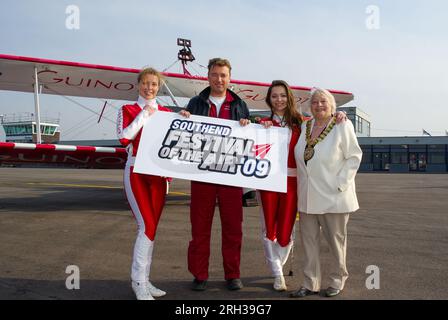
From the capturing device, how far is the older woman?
305 cm

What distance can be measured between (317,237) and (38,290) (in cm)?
242

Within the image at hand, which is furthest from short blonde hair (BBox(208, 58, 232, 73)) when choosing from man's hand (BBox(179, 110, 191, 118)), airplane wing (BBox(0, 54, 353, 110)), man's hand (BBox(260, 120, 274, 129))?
airplane wing (BBox(0, 54, 353, 110))

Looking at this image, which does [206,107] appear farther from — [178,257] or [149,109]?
[178,257]

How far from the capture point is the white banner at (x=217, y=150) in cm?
325

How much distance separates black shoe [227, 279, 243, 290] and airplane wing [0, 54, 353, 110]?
704 centimetres

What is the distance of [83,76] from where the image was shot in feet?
31.3

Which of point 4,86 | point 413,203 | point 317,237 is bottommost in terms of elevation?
point 413,203

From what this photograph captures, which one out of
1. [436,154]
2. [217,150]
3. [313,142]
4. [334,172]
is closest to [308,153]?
[313,142]

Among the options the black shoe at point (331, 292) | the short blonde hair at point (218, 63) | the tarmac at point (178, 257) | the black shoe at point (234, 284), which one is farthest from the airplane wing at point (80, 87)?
the black shoe at point (331, 292)

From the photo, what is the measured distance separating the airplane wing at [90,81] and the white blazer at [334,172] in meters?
7.03

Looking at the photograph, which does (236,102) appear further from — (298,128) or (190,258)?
(190,258)

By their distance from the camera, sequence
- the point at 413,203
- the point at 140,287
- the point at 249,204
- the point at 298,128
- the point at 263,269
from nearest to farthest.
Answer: the point at 140,287, the point at 298,128, the point at 263,269, the point at 249,204, the point at 413,203
